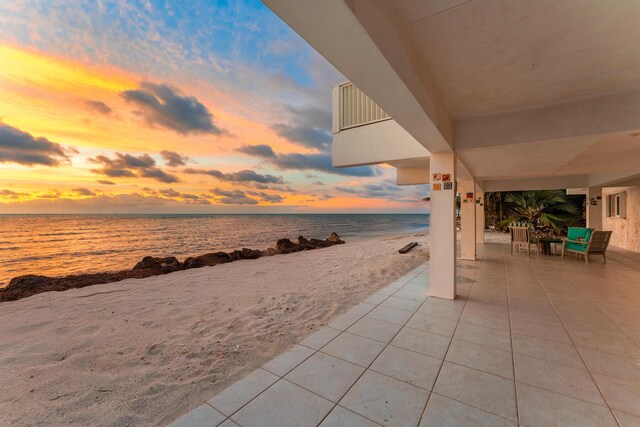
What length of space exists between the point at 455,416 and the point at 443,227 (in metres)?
2.93

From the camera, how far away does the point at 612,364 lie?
2203 mm

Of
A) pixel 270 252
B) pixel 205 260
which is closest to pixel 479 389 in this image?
pixel 205 260

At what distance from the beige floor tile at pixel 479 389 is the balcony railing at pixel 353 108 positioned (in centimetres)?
523

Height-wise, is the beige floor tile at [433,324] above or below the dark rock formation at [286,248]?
above

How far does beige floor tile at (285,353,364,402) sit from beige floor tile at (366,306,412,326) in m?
1.14

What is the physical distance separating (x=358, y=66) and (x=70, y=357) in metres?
3.82

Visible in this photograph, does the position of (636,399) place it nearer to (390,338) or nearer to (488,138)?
(390,338)

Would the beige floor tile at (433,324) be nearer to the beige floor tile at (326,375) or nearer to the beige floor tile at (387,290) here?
the beige floor tile at (387,290)

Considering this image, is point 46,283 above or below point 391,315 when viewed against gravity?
below

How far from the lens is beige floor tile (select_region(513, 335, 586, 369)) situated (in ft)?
7.45

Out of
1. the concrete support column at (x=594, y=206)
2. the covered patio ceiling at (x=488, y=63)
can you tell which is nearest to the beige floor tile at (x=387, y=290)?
the covered patio ceiling at (x=488, y=63)

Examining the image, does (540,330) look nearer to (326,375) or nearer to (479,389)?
(479,389)

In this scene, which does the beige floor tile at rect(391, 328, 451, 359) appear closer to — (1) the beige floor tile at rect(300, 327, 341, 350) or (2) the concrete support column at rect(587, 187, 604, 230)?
(1) the beige floor tile at rect(300, 327, 341, 350)

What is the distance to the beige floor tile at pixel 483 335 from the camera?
8.50 ft
